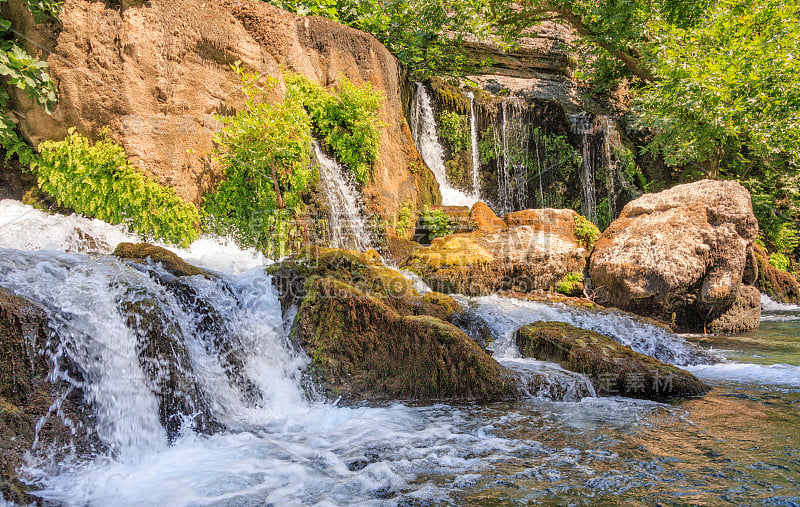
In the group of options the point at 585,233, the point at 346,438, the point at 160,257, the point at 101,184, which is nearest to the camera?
the point at 346,438

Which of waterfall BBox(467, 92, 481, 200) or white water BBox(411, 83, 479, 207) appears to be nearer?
white water BBox(411, 83, 479, 207)

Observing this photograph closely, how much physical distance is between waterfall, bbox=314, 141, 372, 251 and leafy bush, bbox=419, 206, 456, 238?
5.58 feet

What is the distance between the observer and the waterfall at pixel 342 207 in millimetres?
8773

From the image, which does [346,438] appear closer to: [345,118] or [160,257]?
[160,257]

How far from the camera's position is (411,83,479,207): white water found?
42.8ft

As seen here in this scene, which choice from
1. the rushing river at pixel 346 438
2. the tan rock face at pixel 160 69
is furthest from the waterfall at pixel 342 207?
the rushing river at pixel 346 438

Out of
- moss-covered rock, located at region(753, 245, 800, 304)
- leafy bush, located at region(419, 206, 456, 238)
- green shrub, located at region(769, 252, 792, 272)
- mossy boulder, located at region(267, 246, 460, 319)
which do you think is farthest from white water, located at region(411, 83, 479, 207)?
green shrub, located at region(769, 252, 792, 272)

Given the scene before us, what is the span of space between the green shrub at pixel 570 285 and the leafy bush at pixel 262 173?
5312mm

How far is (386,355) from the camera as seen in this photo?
16.1 ft

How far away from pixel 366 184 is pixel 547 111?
27.7 ft

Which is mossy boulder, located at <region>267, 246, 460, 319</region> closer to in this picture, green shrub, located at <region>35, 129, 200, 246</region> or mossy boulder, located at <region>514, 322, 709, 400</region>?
mossy boulder, located at <region>514, 322, 709, 400</region>

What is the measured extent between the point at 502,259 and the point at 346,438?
5.85 metres

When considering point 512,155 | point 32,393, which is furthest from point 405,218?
point 32,393

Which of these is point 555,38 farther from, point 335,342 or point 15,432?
point 15,432
